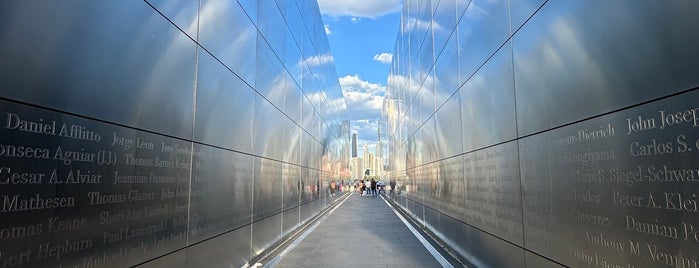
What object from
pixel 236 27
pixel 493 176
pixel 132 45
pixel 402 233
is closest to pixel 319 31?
pixel 402 233

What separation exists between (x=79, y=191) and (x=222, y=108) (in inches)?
131

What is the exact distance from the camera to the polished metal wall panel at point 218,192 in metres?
5.46

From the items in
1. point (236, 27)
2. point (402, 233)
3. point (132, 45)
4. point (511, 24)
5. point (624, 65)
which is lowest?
point (402, 233)

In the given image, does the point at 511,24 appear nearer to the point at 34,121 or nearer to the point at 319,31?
the point at 34,121

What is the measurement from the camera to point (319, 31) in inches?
815

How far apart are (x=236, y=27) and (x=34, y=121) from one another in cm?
464

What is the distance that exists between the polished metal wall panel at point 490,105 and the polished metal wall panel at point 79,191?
13.9ft

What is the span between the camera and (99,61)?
3.36 m

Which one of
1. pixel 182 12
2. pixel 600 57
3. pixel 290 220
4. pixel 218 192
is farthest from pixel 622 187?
pixel 290 220

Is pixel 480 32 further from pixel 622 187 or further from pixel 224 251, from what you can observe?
pixel 224 251

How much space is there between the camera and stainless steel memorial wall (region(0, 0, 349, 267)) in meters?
2.64

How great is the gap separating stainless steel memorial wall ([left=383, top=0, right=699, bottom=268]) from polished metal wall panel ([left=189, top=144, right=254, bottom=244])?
404cm

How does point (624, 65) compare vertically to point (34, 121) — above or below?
above

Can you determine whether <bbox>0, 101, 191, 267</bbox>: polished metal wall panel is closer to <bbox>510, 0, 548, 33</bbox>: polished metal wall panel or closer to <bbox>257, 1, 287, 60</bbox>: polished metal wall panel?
<bbox>510, 0, 548, 33</bbox>: polished metal wall panel
